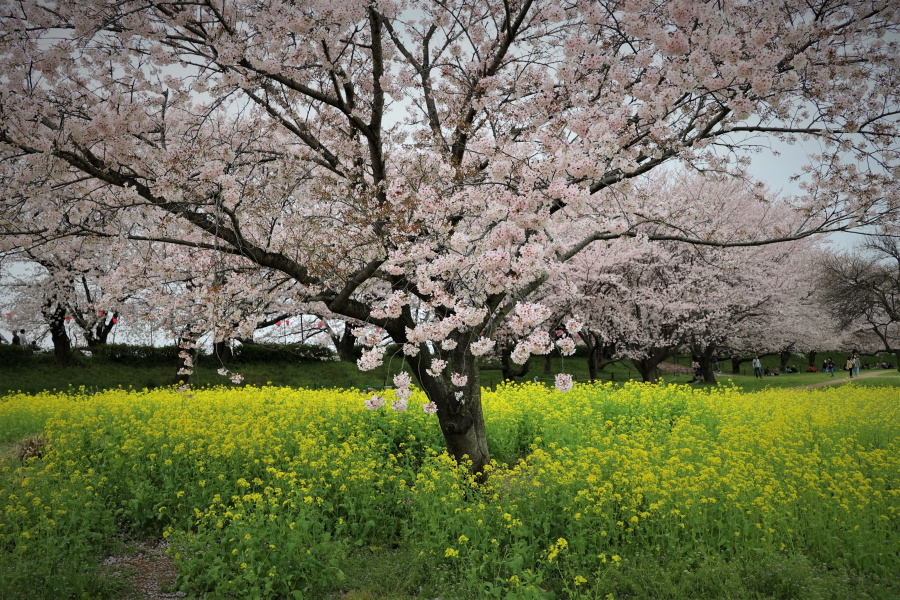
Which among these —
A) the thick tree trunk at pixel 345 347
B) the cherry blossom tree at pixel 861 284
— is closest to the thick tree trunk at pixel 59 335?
the thick tree trunk at pixel 345 347

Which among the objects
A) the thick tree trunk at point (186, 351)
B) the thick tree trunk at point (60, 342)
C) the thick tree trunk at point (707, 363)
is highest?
the thick tree trunk at point (60, 342)

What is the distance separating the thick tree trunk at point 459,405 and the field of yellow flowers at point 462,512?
0.55 m

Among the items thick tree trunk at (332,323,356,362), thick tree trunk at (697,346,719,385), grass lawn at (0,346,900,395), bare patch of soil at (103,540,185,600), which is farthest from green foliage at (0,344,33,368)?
thick tree trunk at (697,346,719,385)

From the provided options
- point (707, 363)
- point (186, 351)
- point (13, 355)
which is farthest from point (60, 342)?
→ point (707, 363)

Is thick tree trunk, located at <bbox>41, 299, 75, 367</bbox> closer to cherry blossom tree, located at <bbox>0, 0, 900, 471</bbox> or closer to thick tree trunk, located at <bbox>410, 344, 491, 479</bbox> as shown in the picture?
cherry blossom tree, located at <bbox>0, 0, 900, 471</bbox>

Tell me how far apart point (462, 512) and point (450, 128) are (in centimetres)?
534

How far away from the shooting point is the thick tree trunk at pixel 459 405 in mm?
7984

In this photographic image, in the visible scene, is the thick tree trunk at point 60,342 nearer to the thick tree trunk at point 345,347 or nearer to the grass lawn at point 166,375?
the grass lawn at point 166,375

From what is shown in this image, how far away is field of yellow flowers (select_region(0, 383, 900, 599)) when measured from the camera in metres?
5.41

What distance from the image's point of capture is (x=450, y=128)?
863 centimetres

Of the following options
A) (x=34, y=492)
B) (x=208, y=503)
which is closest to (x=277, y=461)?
(x=208, y=503)

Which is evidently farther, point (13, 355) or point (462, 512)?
point (13, 355)

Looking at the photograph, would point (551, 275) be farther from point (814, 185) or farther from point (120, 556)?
point (120, 556)

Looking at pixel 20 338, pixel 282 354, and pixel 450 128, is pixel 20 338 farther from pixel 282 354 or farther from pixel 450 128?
pixel 450 128
